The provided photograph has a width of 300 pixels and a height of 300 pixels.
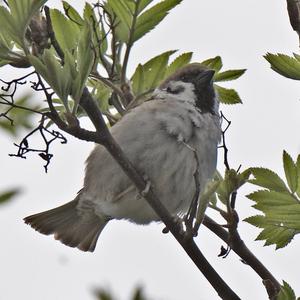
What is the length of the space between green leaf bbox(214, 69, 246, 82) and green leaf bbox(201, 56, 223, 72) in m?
0.03

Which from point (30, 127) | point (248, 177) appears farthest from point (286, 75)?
point (30, 127)

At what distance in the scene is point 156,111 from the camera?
347 centimetres

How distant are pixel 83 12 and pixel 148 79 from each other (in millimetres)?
377

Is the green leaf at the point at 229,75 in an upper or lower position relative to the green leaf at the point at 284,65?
upper

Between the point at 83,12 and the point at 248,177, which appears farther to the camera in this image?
the point at 83,12

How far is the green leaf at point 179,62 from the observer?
102 inches

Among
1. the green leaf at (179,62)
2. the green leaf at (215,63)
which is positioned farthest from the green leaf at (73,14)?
the green leaf at (215,63)

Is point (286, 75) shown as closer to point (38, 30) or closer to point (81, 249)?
point (38, 30)

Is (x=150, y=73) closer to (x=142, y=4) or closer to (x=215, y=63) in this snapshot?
(x=215, y=63)

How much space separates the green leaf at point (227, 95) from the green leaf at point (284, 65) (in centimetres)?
89

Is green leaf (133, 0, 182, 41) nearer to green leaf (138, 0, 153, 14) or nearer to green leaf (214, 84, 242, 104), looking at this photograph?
green leaf (138, 0, 153, 14)

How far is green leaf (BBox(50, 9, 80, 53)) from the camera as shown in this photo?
1.95 metres

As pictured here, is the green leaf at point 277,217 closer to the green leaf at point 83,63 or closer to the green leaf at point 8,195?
the green leaf at point 83,63

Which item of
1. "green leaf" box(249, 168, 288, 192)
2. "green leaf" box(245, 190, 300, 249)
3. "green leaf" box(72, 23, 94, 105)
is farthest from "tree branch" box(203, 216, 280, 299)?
"green leaf" box(72, 23, 94, 105)
